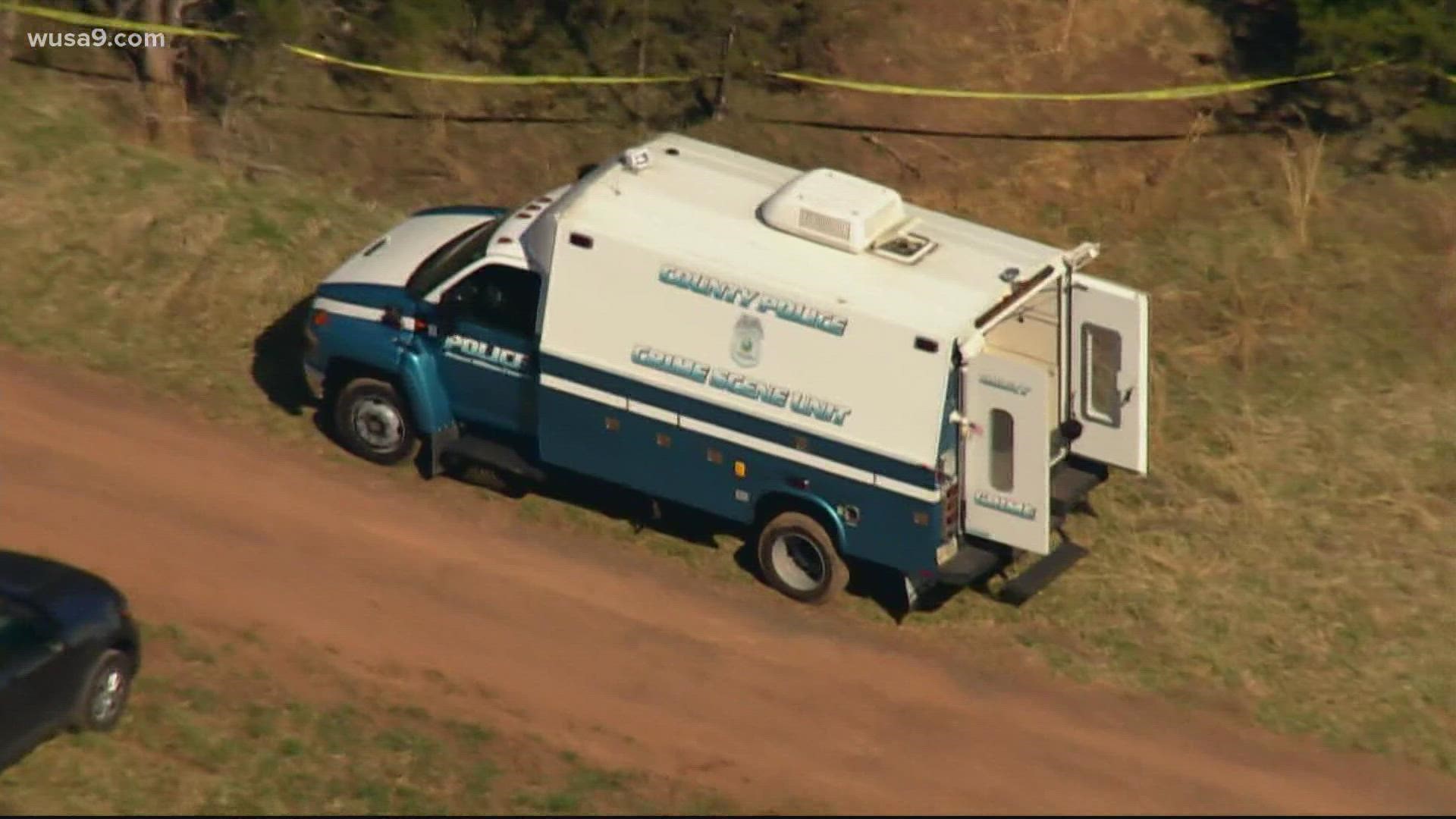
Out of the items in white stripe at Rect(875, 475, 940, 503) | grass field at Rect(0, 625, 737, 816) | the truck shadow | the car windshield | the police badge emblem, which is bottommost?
grass field at Rect(0, 625, 737, 816)

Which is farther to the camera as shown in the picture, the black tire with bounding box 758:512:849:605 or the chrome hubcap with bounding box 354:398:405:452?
the chrome hubcap with bounding box 354:398:405:452

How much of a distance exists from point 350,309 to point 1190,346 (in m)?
8.00

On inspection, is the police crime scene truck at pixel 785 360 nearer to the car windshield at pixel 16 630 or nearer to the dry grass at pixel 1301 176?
the car windshield at pixel 16 630

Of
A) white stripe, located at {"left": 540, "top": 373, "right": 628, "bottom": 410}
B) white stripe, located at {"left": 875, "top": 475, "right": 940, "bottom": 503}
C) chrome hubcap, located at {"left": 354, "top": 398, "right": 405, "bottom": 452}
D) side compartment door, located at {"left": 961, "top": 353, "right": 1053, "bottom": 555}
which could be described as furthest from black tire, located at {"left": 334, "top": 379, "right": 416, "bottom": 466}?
side compartment door, located at {"left": 961, "top": 353, "right": 1053, "bottom": 555}

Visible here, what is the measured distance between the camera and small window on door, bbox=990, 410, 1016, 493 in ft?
59.2

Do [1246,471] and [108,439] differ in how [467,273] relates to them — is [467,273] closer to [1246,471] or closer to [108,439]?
[108,439]

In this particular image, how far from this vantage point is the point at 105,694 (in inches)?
669

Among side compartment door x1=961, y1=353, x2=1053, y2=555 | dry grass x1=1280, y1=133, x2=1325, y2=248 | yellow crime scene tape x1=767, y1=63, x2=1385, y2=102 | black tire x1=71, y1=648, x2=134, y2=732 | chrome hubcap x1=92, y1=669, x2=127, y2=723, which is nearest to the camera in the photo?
black tire x1=71, y1=648, x2=134, y2=732

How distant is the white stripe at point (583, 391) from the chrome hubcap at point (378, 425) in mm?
1711

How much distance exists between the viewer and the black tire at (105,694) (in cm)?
1670

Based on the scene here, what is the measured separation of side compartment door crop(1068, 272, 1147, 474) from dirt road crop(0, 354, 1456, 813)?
77.2 inches

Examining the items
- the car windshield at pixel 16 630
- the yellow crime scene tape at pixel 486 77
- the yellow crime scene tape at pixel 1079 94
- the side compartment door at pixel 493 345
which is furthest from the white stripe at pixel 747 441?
the yellow crime scene tape at pixel 1079 94

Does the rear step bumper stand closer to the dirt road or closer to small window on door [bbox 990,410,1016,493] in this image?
the dirt road

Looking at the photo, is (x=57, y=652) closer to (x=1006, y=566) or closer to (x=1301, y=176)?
(x=1006, y=566)
